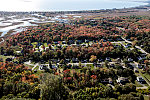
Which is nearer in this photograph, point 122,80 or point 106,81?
point 122,80

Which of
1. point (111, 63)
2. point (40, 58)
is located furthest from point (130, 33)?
point (40, 58)

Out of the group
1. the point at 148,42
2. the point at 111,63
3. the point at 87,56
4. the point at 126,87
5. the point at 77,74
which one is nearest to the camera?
the point at 126,87

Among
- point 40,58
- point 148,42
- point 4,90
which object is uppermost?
point 148,42

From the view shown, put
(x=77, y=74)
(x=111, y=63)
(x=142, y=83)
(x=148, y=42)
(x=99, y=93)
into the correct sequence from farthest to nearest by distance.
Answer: (x=148, y=42)
(x=111, y=63)
(x=77, y=74)
(x=142, y=83)
(x=99, y=93)

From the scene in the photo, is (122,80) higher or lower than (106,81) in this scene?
higher

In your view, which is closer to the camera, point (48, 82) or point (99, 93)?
point (48, 82)

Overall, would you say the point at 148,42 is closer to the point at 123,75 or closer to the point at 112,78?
the point at 123,75

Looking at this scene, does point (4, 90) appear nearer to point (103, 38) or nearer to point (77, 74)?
point (77, 74)

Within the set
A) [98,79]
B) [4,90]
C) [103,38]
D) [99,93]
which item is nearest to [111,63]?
[98,79]

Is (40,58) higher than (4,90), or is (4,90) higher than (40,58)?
(40,58)
